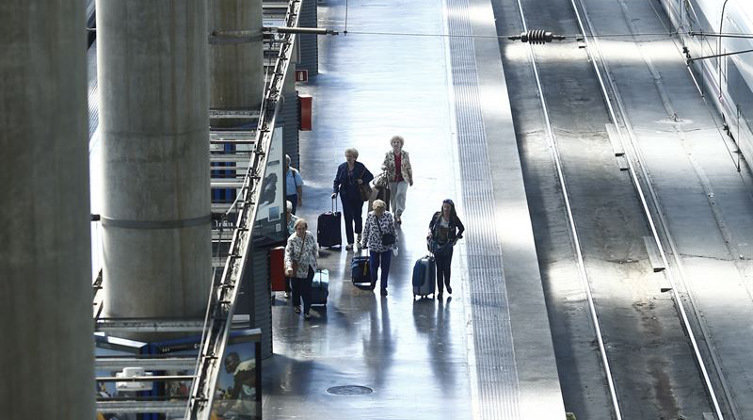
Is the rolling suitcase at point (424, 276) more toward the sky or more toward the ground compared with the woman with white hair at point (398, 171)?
more toward the ground

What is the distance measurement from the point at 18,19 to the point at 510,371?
42.5 ft

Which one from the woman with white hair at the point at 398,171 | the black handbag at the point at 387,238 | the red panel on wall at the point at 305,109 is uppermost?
the red panel on wall at the point at 305,109

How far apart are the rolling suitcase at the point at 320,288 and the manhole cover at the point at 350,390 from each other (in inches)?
112

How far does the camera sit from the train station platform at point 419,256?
63.8 feet

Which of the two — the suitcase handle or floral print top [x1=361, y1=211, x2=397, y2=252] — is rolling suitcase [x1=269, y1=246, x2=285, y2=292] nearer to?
floral print top [x1=361, y1=211, x2=397, y2=252]

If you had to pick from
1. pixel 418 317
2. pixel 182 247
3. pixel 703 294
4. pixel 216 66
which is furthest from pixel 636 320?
pixel 182 247

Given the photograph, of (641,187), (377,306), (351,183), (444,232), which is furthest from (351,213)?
(641,187)

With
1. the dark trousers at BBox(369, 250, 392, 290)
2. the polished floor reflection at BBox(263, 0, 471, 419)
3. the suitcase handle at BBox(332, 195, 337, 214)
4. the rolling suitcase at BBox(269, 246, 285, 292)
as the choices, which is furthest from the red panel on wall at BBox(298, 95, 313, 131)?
the rolling suitcase at BBox(269, 246, 285, 292)

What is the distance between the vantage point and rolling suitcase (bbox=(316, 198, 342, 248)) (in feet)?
81.8

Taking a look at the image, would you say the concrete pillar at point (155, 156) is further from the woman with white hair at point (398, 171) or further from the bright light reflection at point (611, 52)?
the bright light reflection at point (611, 52)

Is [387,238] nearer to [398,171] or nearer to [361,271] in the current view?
[361,271]

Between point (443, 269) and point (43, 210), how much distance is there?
14589 mm

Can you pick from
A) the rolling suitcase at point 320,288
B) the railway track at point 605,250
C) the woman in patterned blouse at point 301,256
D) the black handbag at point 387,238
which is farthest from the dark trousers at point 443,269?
the railway track at point 605,250

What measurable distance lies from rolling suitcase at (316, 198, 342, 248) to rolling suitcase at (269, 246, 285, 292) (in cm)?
407
